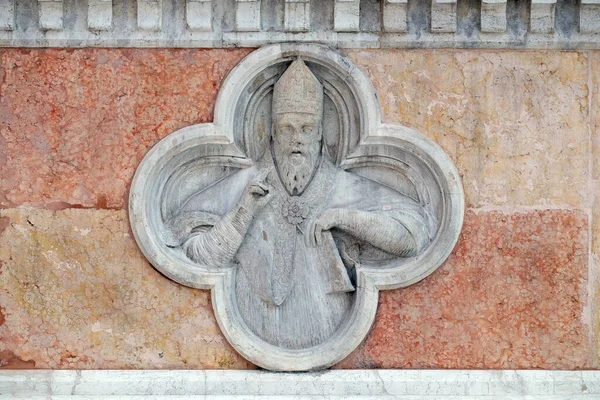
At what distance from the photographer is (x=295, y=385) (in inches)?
310

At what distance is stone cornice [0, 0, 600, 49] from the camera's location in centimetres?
796

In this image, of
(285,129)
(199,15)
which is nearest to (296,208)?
(285,129)

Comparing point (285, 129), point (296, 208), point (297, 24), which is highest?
point (297, 24)

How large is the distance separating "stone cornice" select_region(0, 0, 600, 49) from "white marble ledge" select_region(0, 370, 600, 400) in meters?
1.87

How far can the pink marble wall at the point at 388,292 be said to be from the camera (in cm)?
796

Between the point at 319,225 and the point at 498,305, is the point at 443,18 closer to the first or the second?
the point at 319,225

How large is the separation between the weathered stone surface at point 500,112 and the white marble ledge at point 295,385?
40.0 inches

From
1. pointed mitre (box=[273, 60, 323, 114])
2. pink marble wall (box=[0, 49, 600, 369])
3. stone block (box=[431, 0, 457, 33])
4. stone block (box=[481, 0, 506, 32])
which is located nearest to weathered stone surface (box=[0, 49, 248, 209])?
pink marble wall (box=[0, 49, 600, 369])

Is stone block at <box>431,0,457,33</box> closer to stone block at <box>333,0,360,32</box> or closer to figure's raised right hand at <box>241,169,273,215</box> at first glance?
stone block at <box>333,0,360,32</box>

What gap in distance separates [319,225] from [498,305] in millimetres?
1118

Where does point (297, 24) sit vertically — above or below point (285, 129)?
above

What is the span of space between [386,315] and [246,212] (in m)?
0.99

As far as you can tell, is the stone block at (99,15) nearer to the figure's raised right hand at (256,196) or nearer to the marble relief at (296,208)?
the marble relief at (296,208)

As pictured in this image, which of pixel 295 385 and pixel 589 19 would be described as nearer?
pixel 295 385
